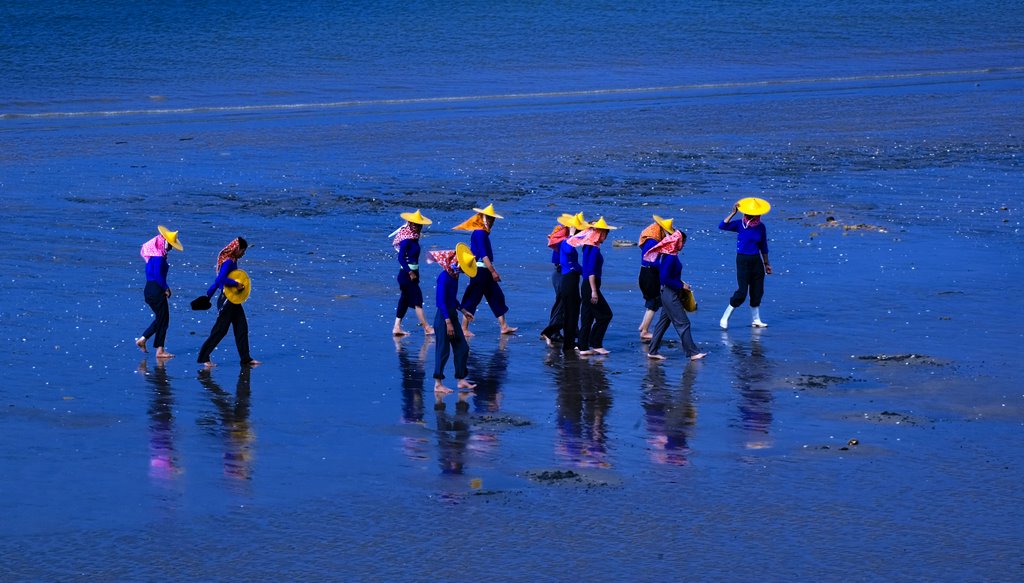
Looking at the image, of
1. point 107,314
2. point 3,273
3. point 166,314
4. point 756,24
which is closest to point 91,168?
point 3,273

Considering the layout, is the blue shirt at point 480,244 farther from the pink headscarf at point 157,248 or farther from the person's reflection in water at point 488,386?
the pink headscarf at point 157,248

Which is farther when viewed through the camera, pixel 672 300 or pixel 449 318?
pixel 672 300

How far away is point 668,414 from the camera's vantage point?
47.1 feet

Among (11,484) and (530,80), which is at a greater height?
(530,80)

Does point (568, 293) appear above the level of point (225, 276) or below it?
below

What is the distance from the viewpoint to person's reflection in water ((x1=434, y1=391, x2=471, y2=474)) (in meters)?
12.7

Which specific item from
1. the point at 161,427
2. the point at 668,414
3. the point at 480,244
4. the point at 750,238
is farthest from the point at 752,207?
the point at 161,427

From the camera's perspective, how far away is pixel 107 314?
19.1 m

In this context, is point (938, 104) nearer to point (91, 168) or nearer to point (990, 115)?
point (990, 115)

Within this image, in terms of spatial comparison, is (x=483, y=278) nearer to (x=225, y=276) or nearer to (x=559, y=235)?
(x=559, y=235)

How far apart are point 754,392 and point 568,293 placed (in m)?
2.92

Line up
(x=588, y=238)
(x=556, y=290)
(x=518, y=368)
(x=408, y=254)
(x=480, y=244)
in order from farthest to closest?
(x=408, y=254)
(x=480, y=244)
(x=556, y=290)
(x=588, y=238)
(x=518, y=368)

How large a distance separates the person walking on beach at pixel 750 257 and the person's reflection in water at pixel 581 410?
7.96 feet

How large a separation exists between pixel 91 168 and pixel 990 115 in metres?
26.4
